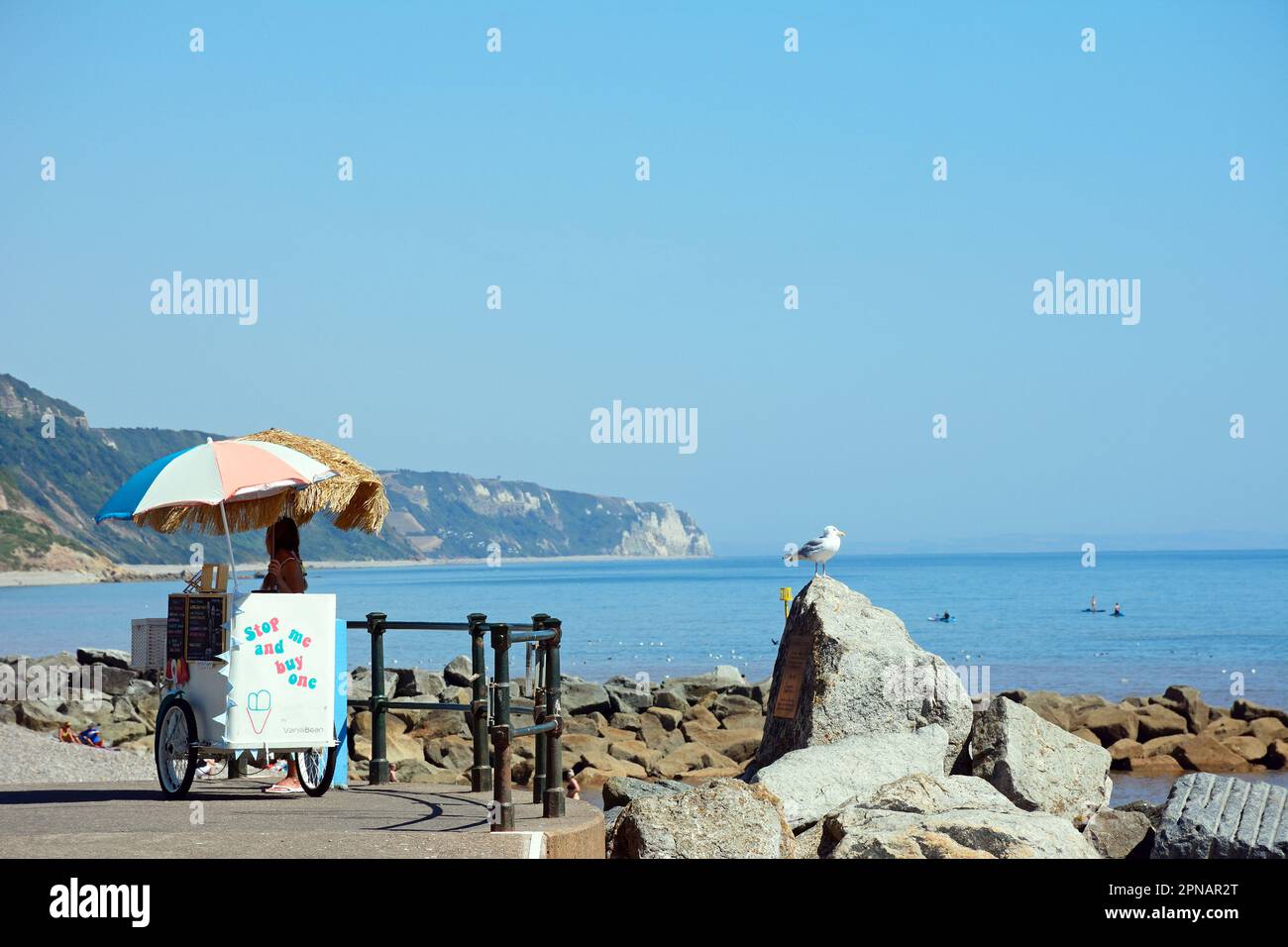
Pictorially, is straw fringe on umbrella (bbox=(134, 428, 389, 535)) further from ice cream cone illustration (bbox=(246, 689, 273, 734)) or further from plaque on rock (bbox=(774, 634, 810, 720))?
plaque on rock (bbox=(774, 634, 810, 720))

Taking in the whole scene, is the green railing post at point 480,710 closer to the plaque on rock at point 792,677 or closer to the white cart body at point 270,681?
the white cart body at point 270,681

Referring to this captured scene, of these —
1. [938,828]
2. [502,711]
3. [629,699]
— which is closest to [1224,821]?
[938,828]

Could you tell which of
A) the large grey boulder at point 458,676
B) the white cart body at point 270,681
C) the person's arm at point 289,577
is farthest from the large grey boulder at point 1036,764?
the large grey boulder at point 458,676

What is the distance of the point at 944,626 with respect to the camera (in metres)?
66.8

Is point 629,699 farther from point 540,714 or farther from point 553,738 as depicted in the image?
point 553,738

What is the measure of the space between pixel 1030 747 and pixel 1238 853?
3191 mm

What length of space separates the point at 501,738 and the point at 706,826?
1.51 m

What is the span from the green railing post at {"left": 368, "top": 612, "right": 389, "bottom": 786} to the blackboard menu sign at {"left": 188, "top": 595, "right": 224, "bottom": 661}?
109 cm

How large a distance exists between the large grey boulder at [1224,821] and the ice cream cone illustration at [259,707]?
607cm

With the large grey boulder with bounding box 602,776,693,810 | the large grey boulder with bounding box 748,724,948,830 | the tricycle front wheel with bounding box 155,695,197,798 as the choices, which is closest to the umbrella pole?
the tricycle front wheel with bounding box 155,695,197,798

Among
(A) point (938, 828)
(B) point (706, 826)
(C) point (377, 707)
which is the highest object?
(C) point (377, 707)

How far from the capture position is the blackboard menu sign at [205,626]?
9.55m

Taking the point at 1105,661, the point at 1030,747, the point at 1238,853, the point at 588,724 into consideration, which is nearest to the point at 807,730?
the point at 1030,747
